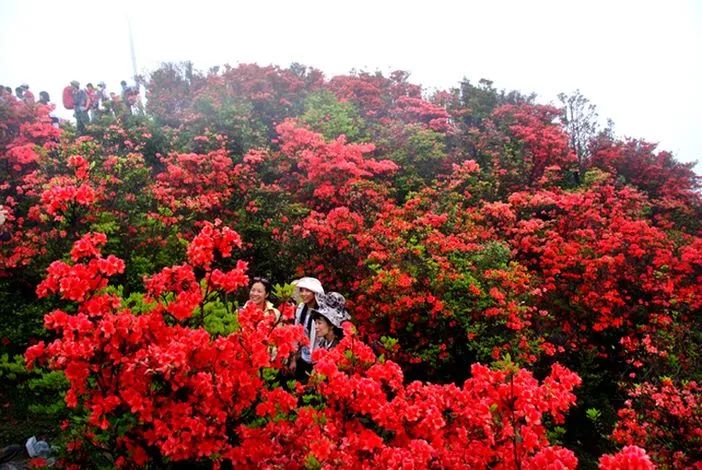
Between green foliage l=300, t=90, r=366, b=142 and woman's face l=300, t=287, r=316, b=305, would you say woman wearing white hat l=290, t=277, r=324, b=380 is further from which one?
green foliage l=300, t=90, r=366, b=142

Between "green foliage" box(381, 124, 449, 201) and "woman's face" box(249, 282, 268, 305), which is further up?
"green foliage" box(381, 124, 449, 201)

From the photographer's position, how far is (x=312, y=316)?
4930mm

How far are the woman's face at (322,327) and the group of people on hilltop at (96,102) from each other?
12.0 m

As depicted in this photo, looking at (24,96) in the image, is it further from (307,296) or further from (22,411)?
(307,296)

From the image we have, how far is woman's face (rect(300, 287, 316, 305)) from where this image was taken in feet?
16.6

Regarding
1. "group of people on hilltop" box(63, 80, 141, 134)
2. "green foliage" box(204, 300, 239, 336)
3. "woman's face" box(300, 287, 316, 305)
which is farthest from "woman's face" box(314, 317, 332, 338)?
"group of people on hilltop" box(63, 80, 141, 134)

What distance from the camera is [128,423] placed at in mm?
3123

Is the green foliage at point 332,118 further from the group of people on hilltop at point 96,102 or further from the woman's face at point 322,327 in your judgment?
the woman's face at point 322,327

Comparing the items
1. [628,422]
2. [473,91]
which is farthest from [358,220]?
[473,91]

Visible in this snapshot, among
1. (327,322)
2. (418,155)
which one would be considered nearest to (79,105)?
(418,155)

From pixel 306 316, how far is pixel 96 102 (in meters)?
13.4

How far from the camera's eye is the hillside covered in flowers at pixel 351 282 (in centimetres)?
286

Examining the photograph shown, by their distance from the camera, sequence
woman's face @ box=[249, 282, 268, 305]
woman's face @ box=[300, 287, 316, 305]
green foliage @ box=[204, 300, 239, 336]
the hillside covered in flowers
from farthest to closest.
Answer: woman's face @ box=[300, 287, 316, 305] < woman's face @ box=[249, 282, 268, 305] < green foliage @ box=[204, 300, 239, 336] < the hillside covered in flowers

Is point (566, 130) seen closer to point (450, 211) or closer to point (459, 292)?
point (450, 211)
